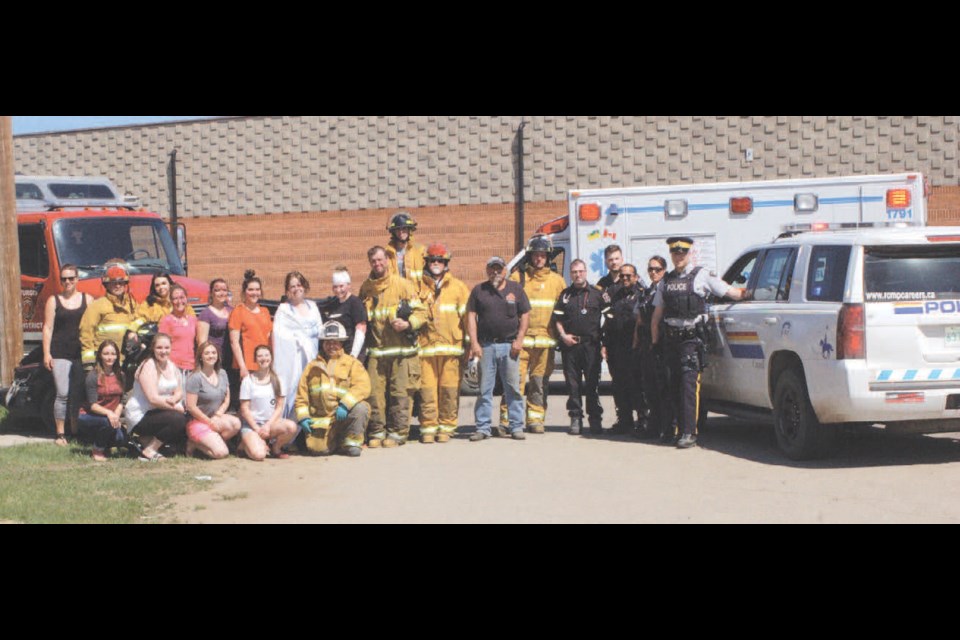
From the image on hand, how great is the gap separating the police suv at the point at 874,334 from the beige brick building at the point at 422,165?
1451 centimetres

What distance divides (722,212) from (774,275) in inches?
156

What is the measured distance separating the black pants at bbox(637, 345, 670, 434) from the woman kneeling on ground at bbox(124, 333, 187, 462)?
175 inches

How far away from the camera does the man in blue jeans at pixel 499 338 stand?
470 inches

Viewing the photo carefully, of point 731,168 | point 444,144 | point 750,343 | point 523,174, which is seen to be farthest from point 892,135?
point 750,343

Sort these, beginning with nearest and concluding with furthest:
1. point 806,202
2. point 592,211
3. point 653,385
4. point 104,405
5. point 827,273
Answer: point 827,273, point 104,405, point 653,385, point 806,202, point 592,211

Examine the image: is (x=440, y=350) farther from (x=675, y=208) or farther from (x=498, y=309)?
(x=675, y=208)

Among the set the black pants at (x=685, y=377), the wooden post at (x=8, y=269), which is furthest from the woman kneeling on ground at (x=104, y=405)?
the black pants at (x=685, y=377)

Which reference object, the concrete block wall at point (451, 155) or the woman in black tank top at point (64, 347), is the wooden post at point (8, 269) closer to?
the woman in black tank top at point (64, 347)

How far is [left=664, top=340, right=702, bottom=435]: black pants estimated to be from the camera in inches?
431

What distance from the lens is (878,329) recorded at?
30.3 feet

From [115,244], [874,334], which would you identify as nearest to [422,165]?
[115,244]

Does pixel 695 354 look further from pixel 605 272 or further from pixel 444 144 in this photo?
pixel 444 144

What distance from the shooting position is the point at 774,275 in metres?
10.6

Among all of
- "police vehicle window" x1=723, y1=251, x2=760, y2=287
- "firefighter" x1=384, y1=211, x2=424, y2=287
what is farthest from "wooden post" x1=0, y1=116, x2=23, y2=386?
"police vehicle window" x1=723, y1=251, x2=760, y2=287
